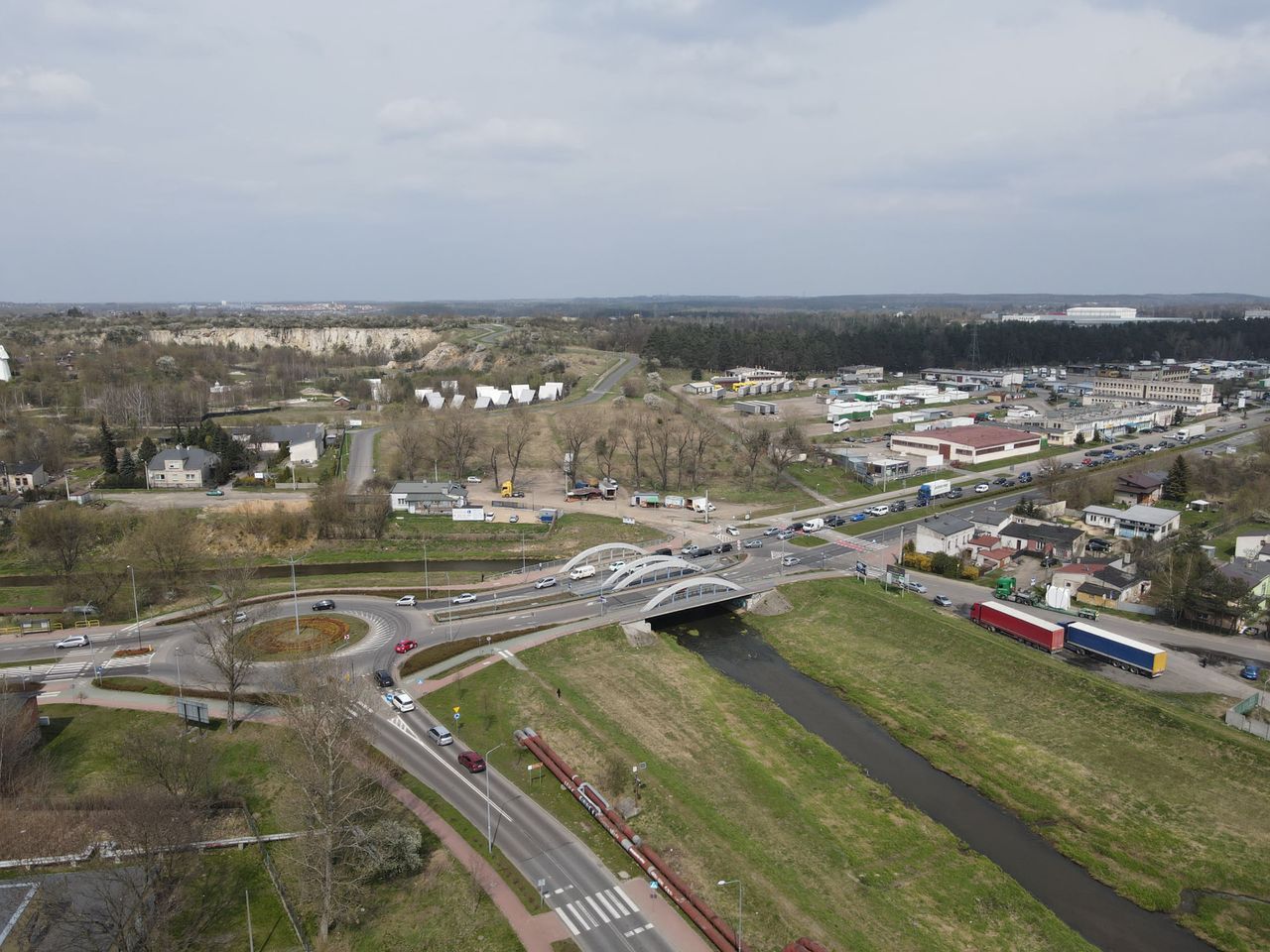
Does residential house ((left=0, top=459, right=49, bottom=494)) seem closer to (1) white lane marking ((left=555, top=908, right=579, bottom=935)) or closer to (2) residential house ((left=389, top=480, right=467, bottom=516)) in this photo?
(2) residential house ((left=389, top=480, right=467, bottom=516))

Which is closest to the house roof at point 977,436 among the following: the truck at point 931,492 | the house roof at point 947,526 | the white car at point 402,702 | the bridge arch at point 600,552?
the truck at point 931,492

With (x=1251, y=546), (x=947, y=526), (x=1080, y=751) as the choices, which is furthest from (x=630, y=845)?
(x=1251, y=546)

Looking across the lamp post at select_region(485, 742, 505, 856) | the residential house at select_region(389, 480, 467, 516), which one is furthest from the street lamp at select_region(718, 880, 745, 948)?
the residential house at select_region(389, 480, 467, 516)

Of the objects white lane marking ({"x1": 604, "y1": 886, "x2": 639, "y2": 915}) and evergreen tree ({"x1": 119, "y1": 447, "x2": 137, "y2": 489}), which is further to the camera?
evergreen tree ({"x1": 119, "y1": 447, "x2": 137, "y2": 489})

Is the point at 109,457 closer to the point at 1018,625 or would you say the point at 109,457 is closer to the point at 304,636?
the point at 304,636

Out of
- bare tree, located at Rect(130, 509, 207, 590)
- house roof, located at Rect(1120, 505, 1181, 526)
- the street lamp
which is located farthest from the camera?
house roof, located at Rect(1120, 505, 1181, 526)

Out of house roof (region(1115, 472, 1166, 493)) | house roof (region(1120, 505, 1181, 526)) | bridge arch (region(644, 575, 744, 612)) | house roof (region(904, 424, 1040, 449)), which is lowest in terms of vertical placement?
bridge arch (region(644, 575, 744, 612))
